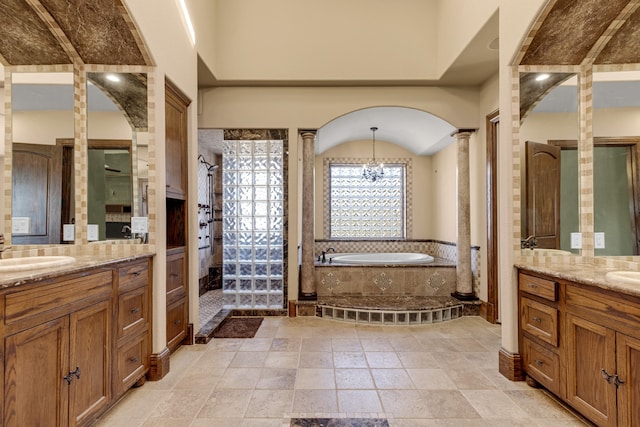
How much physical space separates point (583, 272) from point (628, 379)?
0.62 meters

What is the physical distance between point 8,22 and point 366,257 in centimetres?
489

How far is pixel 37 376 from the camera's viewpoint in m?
1.47

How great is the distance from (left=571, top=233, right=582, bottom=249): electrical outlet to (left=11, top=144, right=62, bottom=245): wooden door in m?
3.62

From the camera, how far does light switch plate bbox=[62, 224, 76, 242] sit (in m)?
2.29

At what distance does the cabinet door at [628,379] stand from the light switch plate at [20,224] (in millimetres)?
3360

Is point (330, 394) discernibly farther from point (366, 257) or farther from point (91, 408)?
→ point (366, 257)

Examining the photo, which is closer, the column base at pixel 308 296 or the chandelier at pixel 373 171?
the column base at pixel 308 296

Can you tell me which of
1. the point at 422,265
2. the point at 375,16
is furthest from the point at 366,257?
the point at 375,16

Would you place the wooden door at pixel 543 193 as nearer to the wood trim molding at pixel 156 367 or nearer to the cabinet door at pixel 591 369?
the cabinet door at pixel 591 369

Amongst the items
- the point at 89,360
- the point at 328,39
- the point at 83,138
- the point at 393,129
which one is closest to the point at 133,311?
the point at 89,360

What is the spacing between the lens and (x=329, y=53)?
3.78 meters

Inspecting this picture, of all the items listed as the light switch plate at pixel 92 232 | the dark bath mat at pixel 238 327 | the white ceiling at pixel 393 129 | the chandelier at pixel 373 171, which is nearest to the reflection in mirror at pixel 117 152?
Result: the light switch plate at pixel 92 232

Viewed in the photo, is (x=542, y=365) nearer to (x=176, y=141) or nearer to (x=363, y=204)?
(x=176, y=141)

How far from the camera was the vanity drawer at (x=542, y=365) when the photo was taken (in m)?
2.07
